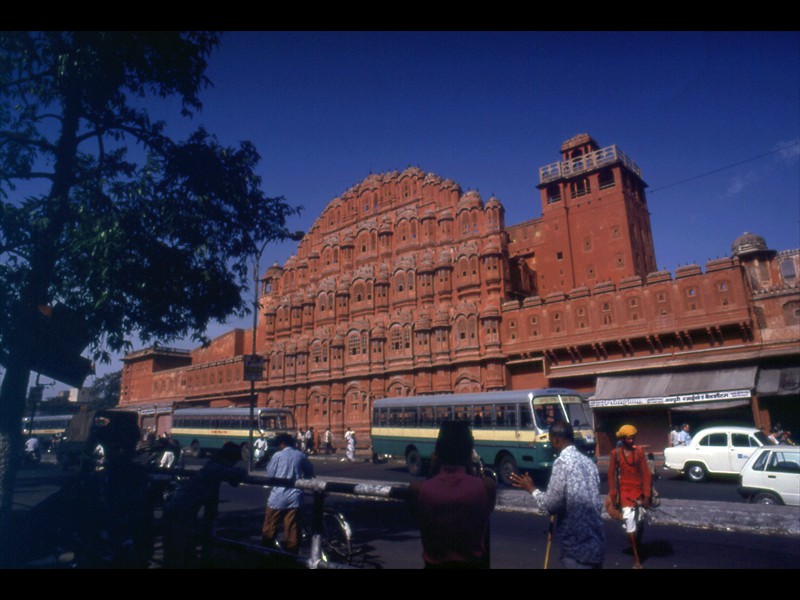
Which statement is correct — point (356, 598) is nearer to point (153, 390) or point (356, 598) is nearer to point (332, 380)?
point (332, 380)

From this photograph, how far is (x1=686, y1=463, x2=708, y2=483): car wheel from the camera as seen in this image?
16.1 m

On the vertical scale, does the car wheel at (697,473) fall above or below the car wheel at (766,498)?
below

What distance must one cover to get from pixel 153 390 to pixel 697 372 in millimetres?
55226

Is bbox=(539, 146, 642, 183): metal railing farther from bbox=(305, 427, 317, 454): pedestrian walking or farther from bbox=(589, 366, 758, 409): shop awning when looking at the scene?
bbox=(305, 427, 317, 454): pedestrian walking

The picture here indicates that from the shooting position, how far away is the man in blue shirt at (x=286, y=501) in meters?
6.04

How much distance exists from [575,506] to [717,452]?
51.2ft

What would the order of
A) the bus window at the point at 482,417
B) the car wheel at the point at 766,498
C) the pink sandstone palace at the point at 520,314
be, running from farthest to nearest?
the pink sandstone palace at the point at 520,314 < the bus window at the point at 482,417 < the car wheel at the point at 766,498

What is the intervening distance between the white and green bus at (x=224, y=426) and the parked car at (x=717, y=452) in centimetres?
1896

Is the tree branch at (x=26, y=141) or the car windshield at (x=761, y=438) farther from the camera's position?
the car windshield at (x=761, y=438)

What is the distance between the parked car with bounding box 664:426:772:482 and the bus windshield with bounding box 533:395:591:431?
338cm

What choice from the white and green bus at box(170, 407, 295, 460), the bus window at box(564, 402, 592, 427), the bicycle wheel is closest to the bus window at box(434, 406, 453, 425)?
the bus window at box(564, 402, 592, 427)

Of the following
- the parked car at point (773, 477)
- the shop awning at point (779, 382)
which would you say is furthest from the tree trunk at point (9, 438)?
the shop awning at point (779, 382)

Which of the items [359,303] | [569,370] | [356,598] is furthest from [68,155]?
[359,303]

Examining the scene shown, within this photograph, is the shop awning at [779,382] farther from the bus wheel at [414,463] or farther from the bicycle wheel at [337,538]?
the bicycle wheel at [337,538]
